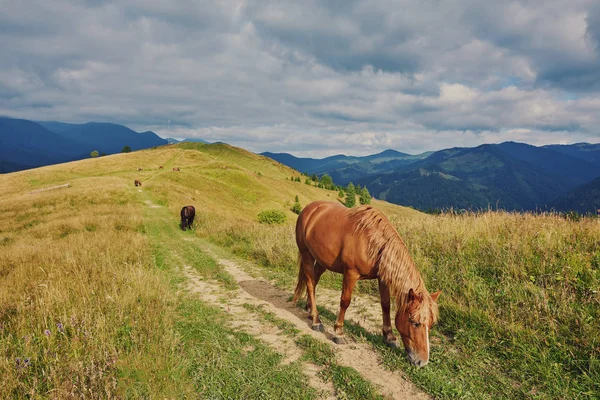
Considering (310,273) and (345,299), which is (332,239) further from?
(310,273)

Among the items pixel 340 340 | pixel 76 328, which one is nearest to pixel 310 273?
pixel 340 340

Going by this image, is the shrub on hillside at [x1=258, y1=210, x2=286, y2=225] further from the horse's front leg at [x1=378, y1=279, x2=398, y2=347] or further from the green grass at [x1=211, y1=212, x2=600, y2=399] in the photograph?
the horse's front leg at [x1=378, y1=279, x2=398, y2=347]

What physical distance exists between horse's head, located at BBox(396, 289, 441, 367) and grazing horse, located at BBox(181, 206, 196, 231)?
21639 millimetres

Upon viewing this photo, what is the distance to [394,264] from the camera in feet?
17.7

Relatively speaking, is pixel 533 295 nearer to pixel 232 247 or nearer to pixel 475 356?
pixel 475 356

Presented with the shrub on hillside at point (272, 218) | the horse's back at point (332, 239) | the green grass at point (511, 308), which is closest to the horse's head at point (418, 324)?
the green grass at point (511, 308)

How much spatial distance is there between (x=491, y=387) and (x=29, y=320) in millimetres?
7828

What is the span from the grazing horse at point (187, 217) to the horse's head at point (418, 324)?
21.6m

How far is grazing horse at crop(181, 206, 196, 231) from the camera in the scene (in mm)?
23672

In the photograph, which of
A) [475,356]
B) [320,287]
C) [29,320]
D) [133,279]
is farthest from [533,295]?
[29,320]

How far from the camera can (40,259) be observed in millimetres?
9695

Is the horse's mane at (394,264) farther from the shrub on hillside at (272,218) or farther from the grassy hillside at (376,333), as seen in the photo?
the shrub on hillside at (272,218)

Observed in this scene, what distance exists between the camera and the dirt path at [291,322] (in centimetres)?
459

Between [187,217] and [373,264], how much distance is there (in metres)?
21.3
